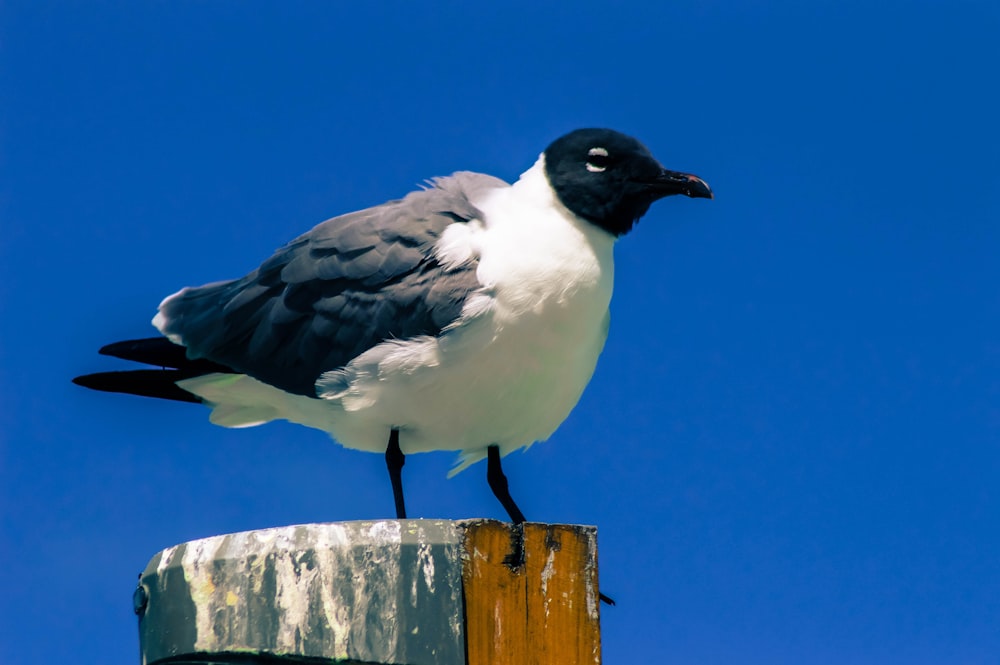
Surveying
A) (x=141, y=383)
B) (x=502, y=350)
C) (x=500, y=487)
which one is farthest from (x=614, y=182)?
(x=141, y=383)

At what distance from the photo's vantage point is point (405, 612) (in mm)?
3676

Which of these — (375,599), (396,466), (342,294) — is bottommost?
(375,599)

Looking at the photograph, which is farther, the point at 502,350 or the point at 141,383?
the point at 141,383

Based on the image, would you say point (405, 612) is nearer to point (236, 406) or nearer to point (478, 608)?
point (478, 608)

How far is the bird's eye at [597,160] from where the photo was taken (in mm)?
6211

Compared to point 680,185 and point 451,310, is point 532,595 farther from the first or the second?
point 680,185

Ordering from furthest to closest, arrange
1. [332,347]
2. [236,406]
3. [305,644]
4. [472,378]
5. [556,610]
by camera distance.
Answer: [236,406] → [332,347] → [472,378] → [556,610] → [305,644]

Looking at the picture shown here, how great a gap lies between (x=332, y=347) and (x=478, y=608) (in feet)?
8.64

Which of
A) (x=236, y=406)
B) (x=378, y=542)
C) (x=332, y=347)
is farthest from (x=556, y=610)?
(x=236, y=406)

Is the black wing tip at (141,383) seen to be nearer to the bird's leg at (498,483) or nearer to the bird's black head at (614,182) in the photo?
the bird's leg at (498,483)

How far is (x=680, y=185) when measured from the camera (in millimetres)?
6148

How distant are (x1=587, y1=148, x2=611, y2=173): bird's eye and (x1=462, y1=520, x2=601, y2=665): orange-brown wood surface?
8.57ft

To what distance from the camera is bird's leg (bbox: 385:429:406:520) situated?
241 inches

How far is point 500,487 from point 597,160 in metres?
1.75
